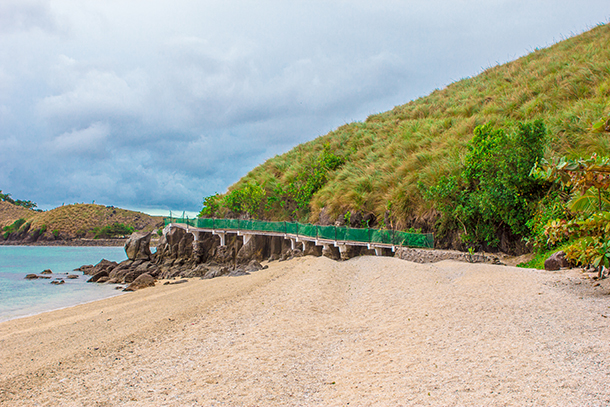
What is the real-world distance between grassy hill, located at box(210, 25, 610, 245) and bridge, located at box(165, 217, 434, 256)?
1516 mm

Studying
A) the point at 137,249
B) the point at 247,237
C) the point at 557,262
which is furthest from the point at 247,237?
the point at 557,262

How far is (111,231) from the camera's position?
92.6m

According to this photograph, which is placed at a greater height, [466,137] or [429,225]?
[466,137]

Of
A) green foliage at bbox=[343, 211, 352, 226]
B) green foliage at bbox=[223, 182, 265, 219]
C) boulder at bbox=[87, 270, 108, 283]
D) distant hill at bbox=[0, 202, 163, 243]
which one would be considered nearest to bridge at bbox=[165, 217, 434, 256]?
green foliage at bbox=[343, 211, 352, 226]

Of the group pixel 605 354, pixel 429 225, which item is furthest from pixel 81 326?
pixel 429 225

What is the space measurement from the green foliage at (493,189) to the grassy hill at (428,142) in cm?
87

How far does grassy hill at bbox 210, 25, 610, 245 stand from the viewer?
51.3ft

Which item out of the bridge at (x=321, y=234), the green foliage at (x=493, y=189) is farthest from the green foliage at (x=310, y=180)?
the green foliage at (x=493, y=189)

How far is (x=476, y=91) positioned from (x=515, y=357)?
2890 centimetres

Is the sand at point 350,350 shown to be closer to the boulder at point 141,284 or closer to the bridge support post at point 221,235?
the boulder at point 141,284

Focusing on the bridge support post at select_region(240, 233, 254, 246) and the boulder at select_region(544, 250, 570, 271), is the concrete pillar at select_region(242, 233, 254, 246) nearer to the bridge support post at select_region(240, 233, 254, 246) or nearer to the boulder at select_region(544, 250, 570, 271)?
the bridge support post at select_region(240, 233, 254, 246)

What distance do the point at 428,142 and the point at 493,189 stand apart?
955cm

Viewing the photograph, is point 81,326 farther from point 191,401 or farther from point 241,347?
point 191,401

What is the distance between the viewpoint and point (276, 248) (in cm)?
2386
